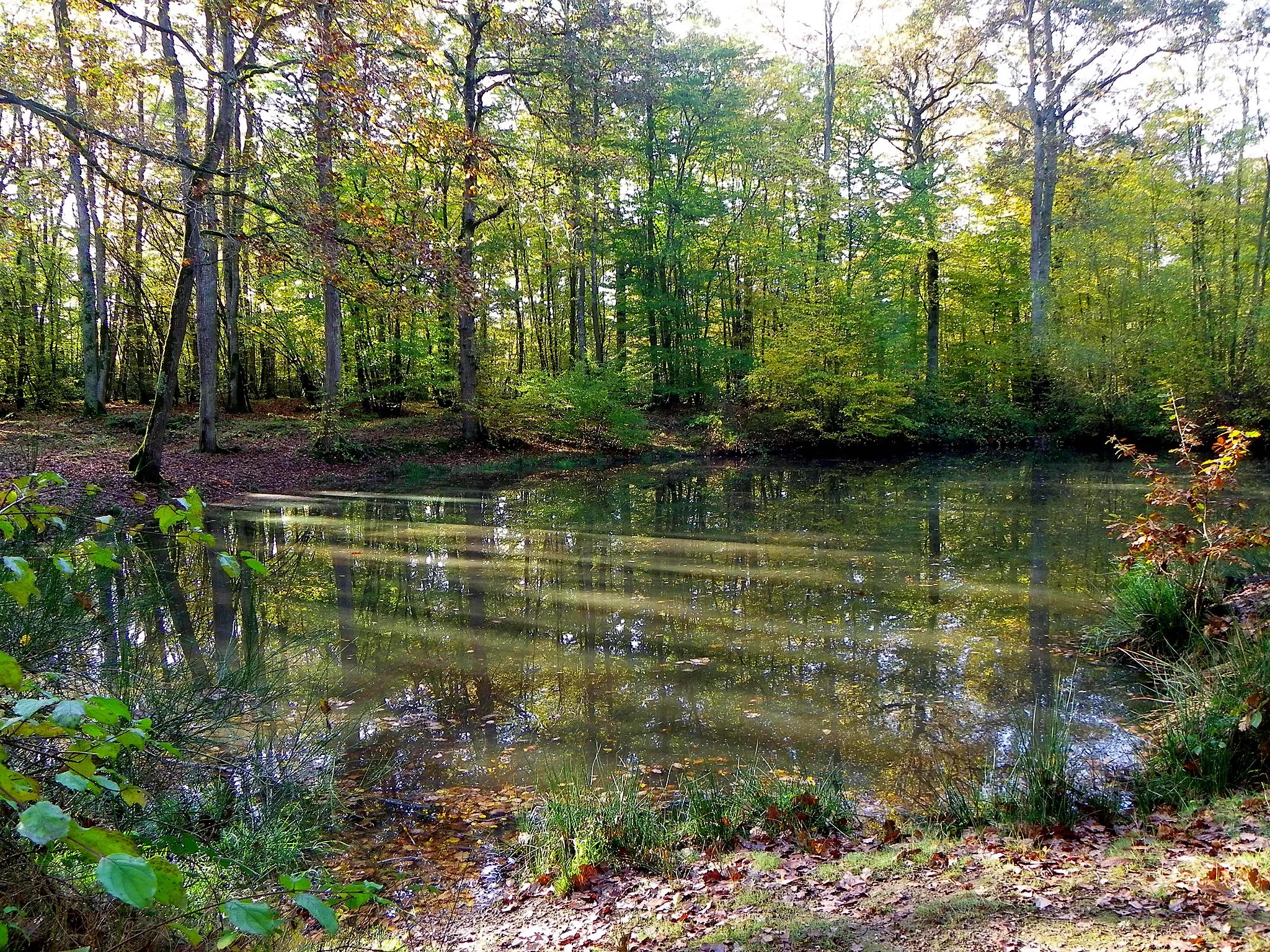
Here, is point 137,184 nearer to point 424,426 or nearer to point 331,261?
point 331,261

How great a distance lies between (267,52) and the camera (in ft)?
24.8

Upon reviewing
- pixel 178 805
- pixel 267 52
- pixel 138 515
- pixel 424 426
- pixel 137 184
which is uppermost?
pixel 267 52

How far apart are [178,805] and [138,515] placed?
33.9 feet

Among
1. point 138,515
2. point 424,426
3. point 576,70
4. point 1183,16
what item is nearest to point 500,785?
point 138,515

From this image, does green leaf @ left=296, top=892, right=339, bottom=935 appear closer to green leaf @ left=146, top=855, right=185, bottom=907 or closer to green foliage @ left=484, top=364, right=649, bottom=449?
green leaf @ left=146, top=855, right=185, bottom=907

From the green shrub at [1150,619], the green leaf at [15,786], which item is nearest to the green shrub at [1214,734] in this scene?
the green shrub at [1150,619]

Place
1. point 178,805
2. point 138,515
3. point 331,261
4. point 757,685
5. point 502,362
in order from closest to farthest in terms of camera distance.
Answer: point 178,805 → point 757,685 → point 331,261 → point 138,515 → point 502,362

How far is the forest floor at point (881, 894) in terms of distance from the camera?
96.8 inches

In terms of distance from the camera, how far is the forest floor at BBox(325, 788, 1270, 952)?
8.07 ft

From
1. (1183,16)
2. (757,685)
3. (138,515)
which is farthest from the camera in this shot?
(1183,16)

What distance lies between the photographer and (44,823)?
969mm

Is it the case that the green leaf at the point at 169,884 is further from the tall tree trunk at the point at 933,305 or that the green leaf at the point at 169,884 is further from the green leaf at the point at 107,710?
the tall tree trunk at the point at 933,305

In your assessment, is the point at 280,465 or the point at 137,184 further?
the point at 280,465

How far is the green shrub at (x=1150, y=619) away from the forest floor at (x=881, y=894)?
2986 millimetres
